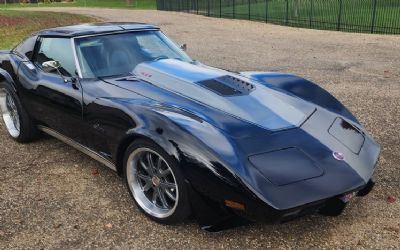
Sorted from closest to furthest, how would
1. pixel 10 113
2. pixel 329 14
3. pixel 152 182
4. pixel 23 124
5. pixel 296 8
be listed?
pixel 152 182 < pixel 23 124 < pixel 10 113 < pixel 329 14 < pixel 296 8

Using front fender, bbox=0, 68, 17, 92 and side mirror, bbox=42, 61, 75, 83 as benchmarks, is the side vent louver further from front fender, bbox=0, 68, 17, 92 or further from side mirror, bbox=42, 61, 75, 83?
front fender, bbox=0, 68, 17, 92

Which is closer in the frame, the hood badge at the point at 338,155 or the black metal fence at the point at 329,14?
the hood badge at the point at 338,155

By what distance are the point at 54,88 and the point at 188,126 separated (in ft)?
6.39

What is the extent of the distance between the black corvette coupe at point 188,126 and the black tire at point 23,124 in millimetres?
14

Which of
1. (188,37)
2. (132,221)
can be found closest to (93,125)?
(132,221)

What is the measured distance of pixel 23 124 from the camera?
17.3ft

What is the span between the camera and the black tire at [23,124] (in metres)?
5.22

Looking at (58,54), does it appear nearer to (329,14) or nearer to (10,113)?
(10,113)

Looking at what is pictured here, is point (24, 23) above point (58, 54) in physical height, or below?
below

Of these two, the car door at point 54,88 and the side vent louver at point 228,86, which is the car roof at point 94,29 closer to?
the car door at point 54,88

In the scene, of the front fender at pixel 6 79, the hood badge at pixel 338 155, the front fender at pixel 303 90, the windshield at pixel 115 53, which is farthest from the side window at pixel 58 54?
the hood badge at pixel 338 155

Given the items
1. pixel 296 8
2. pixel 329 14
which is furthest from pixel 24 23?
pixel 329 14

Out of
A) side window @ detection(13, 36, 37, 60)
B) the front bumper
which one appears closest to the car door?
side window @ detection(13, 36, 37, 60)

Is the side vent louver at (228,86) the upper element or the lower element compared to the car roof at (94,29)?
lower
